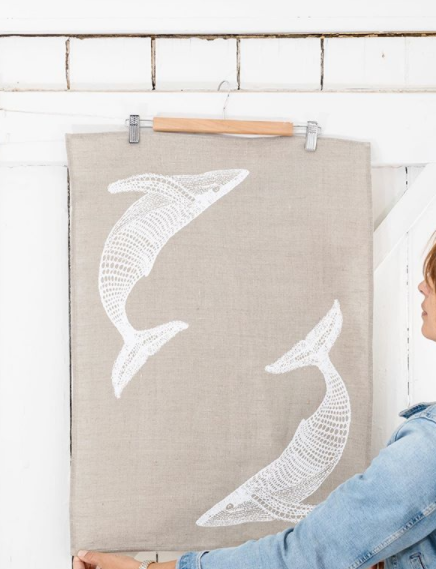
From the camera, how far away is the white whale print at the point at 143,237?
4.49 ft

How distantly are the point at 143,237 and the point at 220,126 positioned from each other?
294 mm

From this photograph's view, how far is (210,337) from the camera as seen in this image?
1.38 metres

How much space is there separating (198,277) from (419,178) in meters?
0.56

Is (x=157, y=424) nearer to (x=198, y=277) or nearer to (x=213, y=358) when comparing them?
(x=213, y=358)

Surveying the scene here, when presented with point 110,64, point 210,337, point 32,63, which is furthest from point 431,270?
point 32,63

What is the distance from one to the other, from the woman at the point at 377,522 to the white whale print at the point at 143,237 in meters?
0.52

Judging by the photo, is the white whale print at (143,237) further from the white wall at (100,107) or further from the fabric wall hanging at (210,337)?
the white wall at (100,107)

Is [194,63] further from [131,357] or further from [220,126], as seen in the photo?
[131,357]

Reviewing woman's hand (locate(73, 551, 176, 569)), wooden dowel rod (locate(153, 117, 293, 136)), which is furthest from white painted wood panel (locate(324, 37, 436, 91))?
woman's hand (locate(73, 551, 176, 569))

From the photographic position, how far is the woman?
0.85 metres

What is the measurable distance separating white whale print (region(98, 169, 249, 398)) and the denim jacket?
0.54 m

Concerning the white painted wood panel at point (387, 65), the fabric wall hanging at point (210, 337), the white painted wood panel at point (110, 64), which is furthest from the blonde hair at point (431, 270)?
the white painted wood panel at point (110, 64)

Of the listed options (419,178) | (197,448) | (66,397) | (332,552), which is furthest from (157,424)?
(419,178)

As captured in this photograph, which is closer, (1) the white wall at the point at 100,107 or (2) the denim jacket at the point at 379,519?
(2) the denim jacket at the point at 379,519
